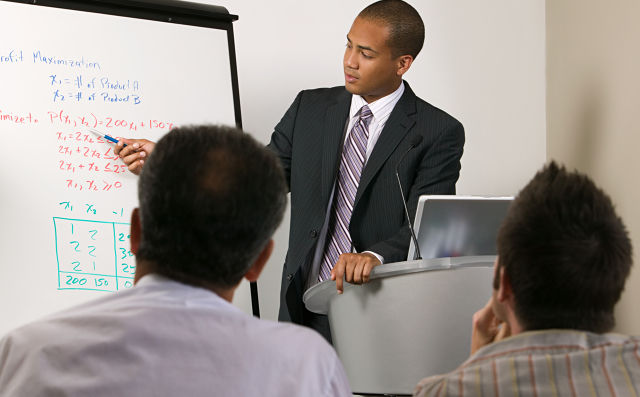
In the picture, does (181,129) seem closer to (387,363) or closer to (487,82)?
(387,363)

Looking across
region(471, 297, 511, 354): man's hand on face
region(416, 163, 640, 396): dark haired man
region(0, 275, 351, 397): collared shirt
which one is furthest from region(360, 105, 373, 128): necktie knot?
region(0, 275, 351, 397): collared shirt

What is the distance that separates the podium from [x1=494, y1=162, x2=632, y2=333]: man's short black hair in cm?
59

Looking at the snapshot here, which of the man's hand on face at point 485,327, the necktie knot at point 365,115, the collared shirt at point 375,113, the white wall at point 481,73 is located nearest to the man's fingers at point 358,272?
the man's hand on face at point 485,327

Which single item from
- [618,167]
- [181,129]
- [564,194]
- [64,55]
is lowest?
[618,167]

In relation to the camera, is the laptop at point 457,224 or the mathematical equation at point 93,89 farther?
the mathematical equation at point 93,89

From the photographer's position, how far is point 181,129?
3.18ft

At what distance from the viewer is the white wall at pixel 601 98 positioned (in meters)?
2.68

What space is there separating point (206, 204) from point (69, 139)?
155 centimetres

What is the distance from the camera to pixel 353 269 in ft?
5.90

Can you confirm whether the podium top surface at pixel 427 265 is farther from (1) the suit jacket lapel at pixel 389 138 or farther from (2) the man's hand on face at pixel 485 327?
(1) the suit jacket lapel at pixel 389 138

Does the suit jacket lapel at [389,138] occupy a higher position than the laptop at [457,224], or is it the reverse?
the suit jacket lapel at [389,138]

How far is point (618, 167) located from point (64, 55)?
1895mm

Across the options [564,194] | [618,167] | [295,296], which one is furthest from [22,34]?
[618,167]

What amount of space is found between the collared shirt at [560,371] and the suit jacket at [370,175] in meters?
1.52
